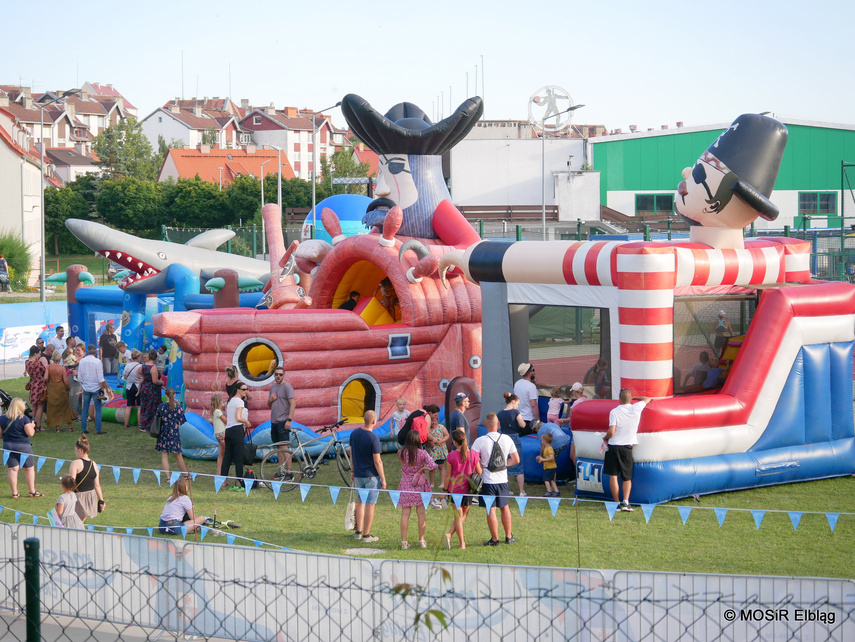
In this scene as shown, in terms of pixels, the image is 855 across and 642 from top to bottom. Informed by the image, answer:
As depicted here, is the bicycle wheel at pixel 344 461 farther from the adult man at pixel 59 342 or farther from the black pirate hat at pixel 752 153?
the adult man at pixel 59 342

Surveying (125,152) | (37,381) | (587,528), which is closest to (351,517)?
(587,528)

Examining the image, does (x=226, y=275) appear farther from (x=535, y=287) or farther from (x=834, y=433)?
(x=834, y=433)

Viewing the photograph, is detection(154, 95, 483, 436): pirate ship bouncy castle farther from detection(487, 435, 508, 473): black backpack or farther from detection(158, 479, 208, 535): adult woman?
detection(487, 435, 508, 473): black backpack

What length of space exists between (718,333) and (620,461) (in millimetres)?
2529

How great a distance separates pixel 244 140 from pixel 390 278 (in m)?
75.3

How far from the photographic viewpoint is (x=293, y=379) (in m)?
11.9

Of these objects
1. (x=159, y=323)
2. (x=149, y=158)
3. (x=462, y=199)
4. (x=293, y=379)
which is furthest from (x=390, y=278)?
(x=149, y=158)

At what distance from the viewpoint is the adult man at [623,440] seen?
909 cm

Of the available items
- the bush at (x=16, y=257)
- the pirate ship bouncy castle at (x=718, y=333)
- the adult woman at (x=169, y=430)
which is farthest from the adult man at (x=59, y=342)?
the bush at (x=16, y=257)

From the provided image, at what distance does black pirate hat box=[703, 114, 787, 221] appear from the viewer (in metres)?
10.2

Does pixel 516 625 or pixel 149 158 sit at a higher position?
pixel 149 158

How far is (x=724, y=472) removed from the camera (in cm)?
957

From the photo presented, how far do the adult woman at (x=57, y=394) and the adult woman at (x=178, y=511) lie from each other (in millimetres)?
6067

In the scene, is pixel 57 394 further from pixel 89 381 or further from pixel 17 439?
pixel 17 439
